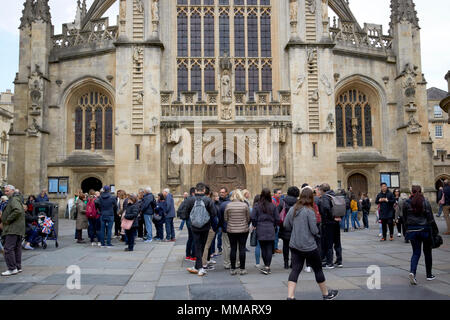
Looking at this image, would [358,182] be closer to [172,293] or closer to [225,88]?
[225,88]

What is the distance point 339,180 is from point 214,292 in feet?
59.1

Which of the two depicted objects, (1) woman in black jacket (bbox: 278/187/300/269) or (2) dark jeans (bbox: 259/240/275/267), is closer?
(2) dark jeans (bbox: 259/240/275/267)

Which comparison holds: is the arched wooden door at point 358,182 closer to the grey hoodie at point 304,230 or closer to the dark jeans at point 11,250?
the grey hoodie at point 304,230

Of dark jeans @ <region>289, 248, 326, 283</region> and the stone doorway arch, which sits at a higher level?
the stone doorway arch

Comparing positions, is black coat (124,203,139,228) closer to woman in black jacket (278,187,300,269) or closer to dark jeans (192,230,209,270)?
dark jeans (192,230,209,270)

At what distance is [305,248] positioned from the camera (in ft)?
18.3

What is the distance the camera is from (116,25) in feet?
76.9

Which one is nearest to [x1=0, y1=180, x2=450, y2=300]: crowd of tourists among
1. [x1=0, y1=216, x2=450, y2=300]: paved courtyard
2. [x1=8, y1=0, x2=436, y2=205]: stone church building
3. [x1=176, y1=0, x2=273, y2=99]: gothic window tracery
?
[x1=0, y1=216, x2=450, y2=300]: paved courtyard

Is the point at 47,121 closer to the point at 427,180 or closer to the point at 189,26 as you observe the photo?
the point at 189,26

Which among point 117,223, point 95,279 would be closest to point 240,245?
point 95,279

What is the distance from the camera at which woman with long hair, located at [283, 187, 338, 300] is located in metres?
5.56

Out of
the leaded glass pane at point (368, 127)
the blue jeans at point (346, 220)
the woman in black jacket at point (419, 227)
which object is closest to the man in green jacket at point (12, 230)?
the woman in black jacket at point (419, 227)

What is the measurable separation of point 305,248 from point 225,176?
16.4 metres

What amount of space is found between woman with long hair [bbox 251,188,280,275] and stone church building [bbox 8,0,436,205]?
505 inches
